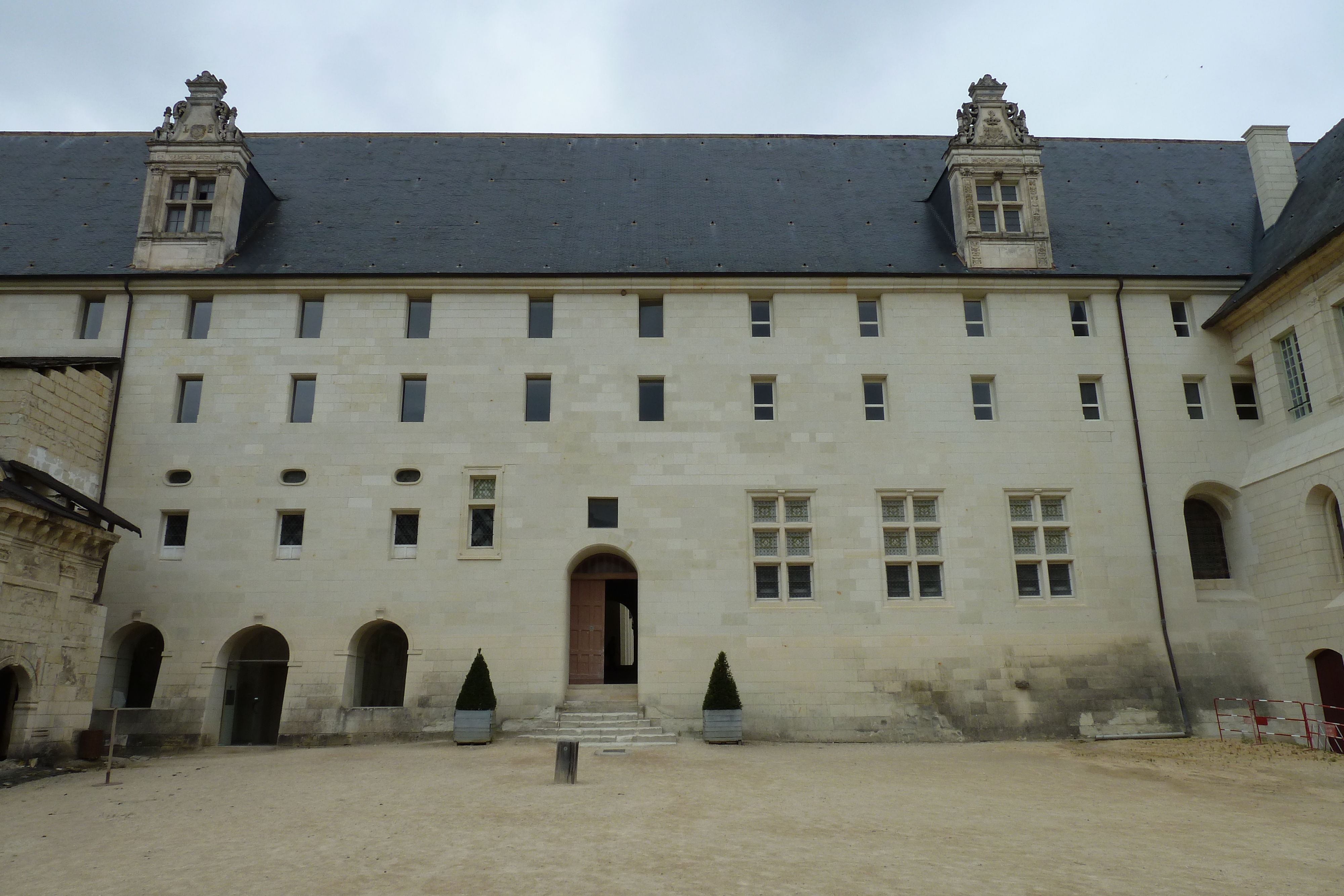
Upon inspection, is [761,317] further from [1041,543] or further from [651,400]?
[1041,543]

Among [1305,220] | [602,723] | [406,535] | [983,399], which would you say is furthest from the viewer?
[983,399]

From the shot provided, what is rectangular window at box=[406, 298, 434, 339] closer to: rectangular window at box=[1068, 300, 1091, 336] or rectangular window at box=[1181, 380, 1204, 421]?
rectangular window at box=[1068, 300, 1091, 336]

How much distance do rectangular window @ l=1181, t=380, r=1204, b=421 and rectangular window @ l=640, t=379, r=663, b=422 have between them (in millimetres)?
12953

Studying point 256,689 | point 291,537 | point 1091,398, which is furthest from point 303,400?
point 1091,398

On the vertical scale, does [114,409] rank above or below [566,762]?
above

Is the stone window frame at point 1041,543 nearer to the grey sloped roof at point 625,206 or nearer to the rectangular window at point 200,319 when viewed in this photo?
the grey sloped roof at point 625,206

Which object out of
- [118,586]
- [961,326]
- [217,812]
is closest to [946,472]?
[961,326]

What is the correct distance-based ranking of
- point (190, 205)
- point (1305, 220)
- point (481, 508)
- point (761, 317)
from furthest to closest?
point (190, 205) → point (761, 317) → point (1305, 220) → point (481, 508)

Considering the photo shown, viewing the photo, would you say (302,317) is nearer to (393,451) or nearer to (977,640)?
(393,451)

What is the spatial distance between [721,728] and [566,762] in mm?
5580

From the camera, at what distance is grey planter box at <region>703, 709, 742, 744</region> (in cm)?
1836

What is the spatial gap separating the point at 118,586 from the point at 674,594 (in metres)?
12.6

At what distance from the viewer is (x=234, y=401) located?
21297 mm

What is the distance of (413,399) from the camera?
21.7 meters
